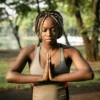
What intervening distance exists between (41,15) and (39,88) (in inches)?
19.5

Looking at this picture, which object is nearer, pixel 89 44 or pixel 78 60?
pixel 78 60

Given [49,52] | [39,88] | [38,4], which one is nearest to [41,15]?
[49,52]

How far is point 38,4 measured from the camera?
27.5m

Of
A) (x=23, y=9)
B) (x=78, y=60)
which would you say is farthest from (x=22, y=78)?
(x=23, y=9)

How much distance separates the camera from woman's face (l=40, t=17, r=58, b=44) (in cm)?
166

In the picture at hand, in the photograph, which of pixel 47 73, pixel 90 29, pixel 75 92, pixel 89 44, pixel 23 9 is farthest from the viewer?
pixel 23 9

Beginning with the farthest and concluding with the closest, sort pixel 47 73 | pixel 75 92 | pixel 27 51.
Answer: pixel 75 92 < pixel 27 51 < pixel 47 73

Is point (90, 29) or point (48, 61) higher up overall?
point (48, 61)

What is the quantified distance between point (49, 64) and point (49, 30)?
226 mm

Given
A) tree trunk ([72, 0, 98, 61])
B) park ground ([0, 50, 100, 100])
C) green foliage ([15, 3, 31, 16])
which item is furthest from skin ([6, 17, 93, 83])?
green foliage ([15, 3, 31, 16])

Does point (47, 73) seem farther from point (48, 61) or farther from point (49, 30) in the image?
point (49, 30)

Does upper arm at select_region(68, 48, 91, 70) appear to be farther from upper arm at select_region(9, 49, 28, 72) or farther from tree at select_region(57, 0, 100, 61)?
tree at select_region(57, 0, 100, 61)

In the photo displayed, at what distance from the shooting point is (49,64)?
1.62m

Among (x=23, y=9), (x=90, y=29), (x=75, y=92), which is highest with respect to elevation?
(x=75, y=92)
